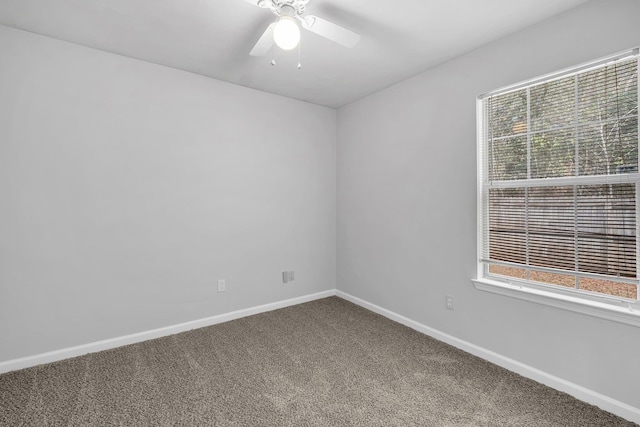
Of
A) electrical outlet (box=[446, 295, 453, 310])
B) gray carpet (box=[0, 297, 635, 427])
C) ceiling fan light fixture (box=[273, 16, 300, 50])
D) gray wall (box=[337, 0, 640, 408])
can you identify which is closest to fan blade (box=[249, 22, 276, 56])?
ceiling fan light fixture (box=[273, 16, 300, 50])

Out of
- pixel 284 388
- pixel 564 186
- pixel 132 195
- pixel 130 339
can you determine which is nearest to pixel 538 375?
pixel 564 186

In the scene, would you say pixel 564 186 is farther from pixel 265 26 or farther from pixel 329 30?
pixel 265 26

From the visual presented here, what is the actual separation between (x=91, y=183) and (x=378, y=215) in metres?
2.75

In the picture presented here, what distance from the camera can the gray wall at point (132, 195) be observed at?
7.44ft

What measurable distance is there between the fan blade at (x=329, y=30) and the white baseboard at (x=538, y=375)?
2544 millimetres

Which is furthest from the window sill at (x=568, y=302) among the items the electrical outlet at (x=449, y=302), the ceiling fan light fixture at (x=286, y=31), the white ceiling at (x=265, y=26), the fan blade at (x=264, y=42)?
the fan blade at (x=264, y=42)

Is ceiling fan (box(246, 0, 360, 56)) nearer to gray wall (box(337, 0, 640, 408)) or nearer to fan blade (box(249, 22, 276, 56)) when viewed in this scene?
fan blade (box(249, 22, 276, 56))

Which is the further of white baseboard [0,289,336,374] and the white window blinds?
white baseboard [0,289,336,374]

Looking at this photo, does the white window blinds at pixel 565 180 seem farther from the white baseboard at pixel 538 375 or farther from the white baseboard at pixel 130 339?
the white baseboard at pixel 130 339

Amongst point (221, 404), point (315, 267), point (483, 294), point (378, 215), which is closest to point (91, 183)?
point (221, 404)

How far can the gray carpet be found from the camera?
1.78m

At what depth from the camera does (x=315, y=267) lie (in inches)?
154

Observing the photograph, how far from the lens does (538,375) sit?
2.13 metres

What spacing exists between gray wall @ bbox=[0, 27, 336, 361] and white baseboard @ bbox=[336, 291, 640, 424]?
1.60 meters
